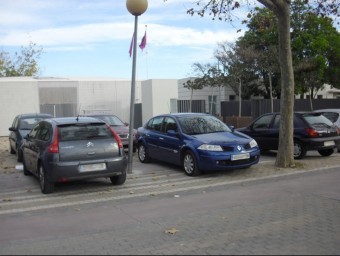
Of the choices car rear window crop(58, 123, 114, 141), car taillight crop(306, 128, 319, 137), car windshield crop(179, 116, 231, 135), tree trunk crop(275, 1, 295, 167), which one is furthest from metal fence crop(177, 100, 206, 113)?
car rear window crop(58, 123, 114, 141)

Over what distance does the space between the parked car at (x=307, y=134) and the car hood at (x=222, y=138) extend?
2.65m

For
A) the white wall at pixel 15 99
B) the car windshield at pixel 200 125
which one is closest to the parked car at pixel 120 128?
the car windshield at pixel 200 125

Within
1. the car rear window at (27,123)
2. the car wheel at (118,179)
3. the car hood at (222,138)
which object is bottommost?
the car wheel at (118,179)

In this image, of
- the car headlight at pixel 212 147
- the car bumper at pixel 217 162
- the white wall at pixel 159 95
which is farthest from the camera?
the white wall at pixel 159 95

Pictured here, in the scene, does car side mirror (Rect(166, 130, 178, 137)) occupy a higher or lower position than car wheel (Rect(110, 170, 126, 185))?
higher

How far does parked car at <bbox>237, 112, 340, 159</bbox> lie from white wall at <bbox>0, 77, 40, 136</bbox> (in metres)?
20.6

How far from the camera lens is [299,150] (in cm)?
1289

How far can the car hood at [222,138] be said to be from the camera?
10414mm

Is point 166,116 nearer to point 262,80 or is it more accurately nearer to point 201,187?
point 201,187

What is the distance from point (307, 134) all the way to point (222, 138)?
130 inches

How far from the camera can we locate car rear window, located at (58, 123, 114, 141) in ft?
29.8

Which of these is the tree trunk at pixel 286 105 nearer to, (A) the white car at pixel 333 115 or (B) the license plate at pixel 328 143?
(B) the license plate at pixel 328 143

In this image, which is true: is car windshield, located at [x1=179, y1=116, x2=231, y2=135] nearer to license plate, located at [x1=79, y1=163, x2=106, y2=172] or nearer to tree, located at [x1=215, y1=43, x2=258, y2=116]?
license plate, located at [x1=79, y1=163, x2=106, y2=172]

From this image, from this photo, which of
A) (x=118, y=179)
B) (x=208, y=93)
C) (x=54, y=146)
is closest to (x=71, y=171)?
(x=54, y=146)
